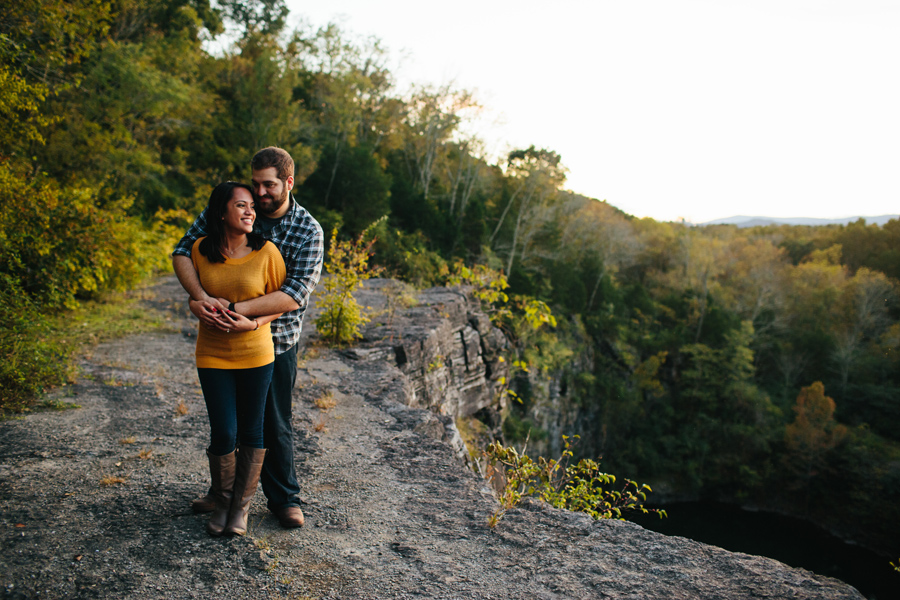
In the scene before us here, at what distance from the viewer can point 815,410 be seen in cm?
2967

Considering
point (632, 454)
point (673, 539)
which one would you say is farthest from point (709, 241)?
point (673, 539)

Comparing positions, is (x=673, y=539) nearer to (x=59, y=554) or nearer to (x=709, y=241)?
(x=59, y=554)

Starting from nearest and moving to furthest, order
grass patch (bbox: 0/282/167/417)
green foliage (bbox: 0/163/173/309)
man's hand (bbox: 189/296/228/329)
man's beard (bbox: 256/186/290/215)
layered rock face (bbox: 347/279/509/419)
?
man's hand (bbox: 189/296/228/329), man's beard (bbox: 256/186/290/215), grass patch (bbox: 0/282/167/417), green foliage (bbox: 0/163/173/309), layered rock face (bbox: 347/279/509/419)

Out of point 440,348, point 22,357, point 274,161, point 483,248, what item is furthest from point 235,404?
point 483,248

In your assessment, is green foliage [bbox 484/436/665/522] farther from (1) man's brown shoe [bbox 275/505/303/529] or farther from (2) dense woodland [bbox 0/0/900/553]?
(2) dense woodland [bbox 0/0/900/553]

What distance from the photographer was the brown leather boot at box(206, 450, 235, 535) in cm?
237

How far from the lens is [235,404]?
7.61 feet

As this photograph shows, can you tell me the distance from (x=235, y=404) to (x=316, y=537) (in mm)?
846

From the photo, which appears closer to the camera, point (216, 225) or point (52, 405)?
point (216, 225)

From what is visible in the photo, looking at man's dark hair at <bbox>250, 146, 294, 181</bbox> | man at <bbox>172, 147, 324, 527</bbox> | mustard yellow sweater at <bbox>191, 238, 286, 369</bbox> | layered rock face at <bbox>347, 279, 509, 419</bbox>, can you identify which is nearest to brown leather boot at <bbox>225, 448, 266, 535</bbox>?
man at <bbox>172, 147, 324, 527</bbox>

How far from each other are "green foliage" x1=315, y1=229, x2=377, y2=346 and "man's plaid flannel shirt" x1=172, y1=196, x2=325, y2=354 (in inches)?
146

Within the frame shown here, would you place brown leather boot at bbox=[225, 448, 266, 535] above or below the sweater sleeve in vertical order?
below

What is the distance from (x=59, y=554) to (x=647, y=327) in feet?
134

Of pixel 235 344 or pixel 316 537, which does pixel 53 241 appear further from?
pixel 316 537
